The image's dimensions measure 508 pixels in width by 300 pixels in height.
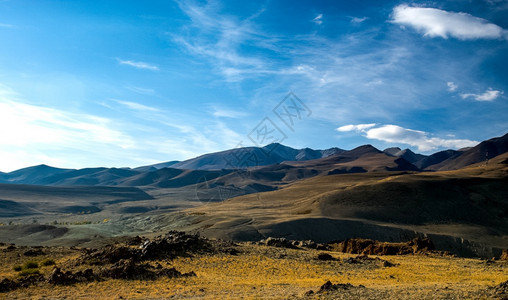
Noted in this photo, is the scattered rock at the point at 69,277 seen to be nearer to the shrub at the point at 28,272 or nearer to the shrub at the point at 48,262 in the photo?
the shrub at the point at 28,272

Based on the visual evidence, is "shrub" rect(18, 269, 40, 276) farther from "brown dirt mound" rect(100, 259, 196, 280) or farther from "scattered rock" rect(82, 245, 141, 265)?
"brown dirt mound" rect(100, 259, 196, 280)

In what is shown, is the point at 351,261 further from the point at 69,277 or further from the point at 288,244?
the point at 69,277

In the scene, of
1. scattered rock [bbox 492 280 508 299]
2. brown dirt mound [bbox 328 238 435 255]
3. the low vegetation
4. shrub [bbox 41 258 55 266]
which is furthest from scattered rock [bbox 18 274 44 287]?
brown dirt mound [bbox 328 238 435 255]

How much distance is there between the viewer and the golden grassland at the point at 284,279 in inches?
455

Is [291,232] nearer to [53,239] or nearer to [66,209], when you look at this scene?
[53,239]

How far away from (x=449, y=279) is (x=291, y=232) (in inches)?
882

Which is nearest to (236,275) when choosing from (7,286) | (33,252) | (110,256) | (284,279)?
(284,279)

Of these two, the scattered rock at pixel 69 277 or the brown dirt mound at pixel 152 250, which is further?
the brown dirt mound at pixel 152 250

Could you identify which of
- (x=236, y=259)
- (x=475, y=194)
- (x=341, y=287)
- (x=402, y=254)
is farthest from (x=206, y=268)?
(x=475, y=194)

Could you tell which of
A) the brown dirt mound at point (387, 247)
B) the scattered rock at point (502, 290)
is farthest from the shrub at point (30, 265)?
the brown dirt mound at point (387, 247)

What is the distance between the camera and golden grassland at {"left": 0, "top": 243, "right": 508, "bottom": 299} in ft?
37.9

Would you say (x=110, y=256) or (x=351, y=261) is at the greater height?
(x=110, y=256)

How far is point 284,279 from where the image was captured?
50.6 feet

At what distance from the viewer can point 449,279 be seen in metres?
14.7
